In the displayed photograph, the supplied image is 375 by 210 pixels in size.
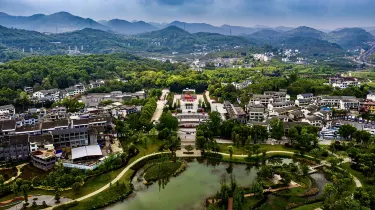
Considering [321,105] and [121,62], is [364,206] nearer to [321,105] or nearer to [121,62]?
[321,105]

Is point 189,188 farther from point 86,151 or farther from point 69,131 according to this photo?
point 69,131

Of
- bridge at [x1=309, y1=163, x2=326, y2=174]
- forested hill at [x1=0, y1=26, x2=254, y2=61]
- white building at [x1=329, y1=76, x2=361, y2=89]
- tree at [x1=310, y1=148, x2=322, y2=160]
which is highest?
forested hill at [x1=0, y1=26, x2=254, y2=61]

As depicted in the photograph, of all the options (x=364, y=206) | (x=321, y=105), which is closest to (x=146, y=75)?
Result: (x=321, y=105)

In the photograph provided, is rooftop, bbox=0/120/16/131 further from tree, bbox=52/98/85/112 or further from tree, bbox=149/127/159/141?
tree, bbox=149/127/159/141

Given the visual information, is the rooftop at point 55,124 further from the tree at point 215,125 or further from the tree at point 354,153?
the tree at point 354,153

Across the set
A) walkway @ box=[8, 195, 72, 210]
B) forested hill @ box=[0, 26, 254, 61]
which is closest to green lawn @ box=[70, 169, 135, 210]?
walkway @ box=[8, 195, 72, 210]
